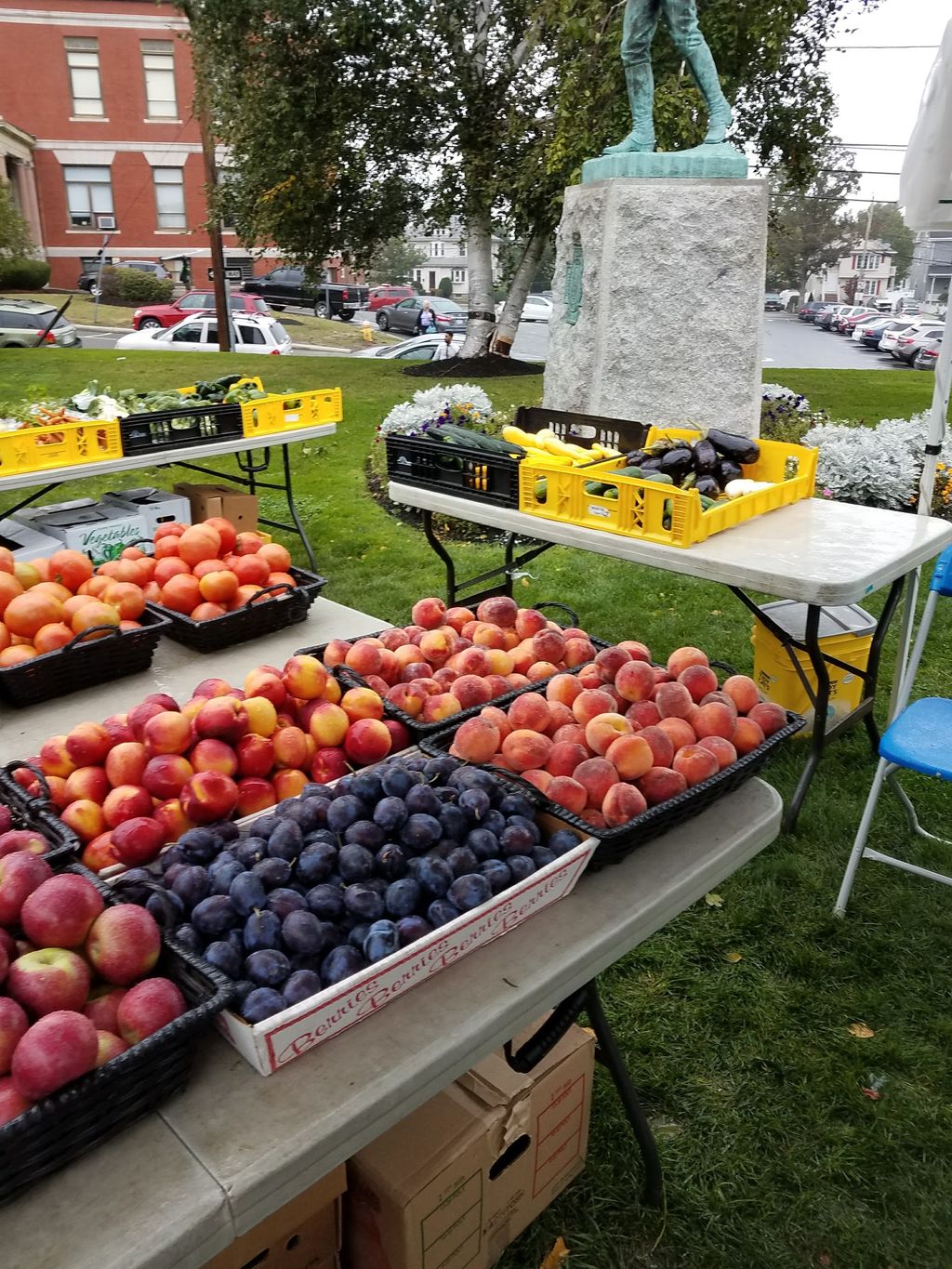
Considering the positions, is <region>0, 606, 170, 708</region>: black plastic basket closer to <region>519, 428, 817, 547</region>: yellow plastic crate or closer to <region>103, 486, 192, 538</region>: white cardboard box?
<region>519, 428, 817, 547</region>: yellow plastic crate

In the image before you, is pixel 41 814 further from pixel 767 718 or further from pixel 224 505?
pixel 224 505

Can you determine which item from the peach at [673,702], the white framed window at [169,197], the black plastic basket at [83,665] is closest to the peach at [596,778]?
the peach at [673,702]

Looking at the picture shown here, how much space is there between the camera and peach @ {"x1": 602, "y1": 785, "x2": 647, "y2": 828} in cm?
161

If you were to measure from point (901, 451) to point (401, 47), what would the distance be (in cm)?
1006

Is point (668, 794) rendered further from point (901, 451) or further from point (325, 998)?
point (901, 451)

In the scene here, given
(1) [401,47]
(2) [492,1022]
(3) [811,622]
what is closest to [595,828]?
(2) [492,1022]

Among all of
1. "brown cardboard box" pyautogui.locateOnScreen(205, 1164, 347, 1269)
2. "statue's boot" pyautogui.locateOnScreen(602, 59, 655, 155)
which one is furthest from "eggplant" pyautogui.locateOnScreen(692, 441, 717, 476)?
"statue's boot" pyautogui.locateOnScreen(602, 59, 655, 155)

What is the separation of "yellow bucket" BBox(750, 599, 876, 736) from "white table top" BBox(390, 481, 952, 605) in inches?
21.4

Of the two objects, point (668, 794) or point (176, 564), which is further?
point (176, 564)

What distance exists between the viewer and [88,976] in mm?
1192

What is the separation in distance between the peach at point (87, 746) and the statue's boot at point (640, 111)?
5.87m

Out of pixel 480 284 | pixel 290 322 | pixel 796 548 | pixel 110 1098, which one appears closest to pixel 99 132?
pixel 290 322

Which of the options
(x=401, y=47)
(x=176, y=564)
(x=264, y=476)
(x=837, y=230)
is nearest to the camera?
(x=176, y=564)

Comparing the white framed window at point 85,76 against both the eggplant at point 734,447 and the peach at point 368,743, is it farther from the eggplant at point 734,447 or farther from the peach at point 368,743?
the peach at point 368,743
